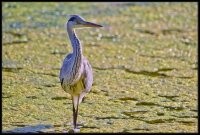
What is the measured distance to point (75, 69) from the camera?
5.28 m

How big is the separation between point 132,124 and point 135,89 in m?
1.05

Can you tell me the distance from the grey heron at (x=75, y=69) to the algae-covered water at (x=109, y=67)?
0.29m

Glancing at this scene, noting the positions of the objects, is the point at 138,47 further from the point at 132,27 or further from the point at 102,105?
the point at 102,105

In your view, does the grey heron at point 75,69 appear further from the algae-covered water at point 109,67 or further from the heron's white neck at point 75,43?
the algae-covered water at point 109,67

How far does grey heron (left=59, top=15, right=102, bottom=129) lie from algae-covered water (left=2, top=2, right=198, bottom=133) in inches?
11.3

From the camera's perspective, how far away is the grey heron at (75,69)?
17.3ft

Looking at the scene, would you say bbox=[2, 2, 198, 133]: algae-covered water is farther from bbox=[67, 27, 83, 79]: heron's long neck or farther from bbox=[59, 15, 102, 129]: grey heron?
bbox=[67, 27, 83, 79]: heron's long neck

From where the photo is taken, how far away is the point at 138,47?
7.97m

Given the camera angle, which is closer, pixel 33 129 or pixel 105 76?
pixel 33 129

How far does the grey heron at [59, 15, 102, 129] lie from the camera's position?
17.3ft

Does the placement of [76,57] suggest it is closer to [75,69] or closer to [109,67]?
[75,69]

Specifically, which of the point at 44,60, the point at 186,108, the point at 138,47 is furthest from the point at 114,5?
the point at 186,108

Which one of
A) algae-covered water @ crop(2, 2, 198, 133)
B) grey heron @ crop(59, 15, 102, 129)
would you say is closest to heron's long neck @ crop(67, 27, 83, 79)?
grey heron @ crop(59, 15, 102, 129)

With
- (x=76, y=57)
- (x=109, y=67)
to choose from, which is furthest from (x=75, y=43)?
(x=109, y=67)
